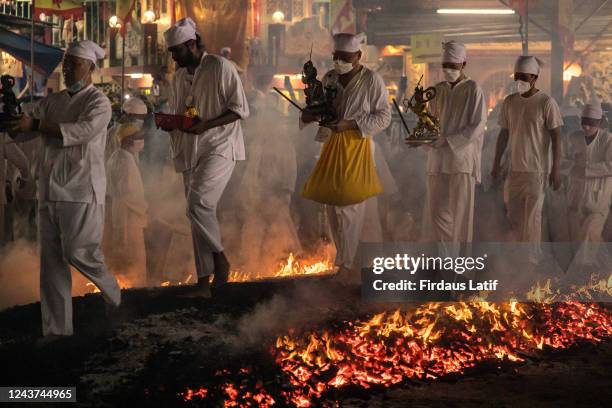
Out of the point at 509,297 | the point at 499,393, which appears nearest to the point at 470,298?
the point at 509,297

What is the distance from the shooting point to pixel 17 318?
8453 mm

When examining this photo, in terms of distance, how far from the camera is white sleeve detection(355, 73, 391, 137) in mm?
9680

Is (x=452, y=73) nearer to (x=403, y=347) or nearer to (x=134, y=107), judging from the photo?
(x=403, y=347)

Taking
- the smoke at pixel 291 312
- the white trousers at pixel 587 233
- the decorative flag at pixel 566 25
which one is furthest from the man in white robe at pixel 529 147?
the decorative flag at pixel 566 25

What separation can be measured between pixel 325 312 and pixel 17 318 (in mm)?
2376

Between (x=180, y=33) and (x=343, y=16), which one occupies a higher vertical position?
(x=343, y=16)

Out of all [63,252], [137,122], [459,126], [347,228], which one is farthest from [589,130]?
[63,252]

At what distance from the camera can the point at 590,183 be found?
13.6m

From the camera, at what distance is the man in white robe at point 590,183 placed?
44.1ft

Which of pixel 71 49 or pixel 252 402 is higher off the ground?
pixel 71 49

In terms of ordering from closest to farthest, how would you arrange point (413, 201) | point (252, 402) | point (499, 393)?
point (252, 402) → point (499, 393) → point (413, 201)

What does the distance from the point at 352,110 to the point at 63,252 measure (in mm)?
3205

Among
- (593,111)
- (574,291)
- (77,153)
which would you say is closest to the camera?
Result: (77,153)

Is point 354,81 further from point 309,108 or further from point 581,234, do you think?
point 581,234
